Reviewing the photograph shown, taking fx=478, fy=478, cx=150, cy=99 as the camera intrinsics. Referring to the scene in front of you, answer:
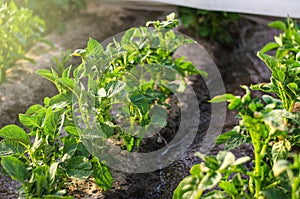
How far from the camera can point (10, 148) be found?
159cm

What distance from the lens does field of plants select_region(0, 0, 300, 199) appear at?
4.60 feet

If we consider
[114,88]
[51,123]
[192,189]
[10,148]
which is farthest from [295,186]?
[10,148]

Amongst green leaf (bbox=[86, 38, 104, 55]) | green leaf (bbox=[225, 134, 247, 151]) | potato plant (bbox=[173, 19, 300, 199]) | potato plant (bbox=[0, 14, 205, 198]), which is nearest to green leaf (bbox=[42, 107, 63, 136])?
potato plant (bbox=[0, 14, 205, 198])

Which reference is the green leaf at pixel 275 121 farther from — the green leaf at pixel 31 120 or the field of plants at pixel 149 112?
the green leaf at pixel 31 120

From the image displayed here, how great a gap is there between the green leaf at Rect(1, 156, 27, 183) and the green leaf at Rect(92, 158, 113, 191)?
289 millimetres

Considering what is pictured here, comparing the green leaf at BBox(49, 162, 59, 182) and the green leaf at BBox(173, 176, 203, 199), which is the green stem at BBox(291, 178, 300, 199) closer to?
the green leaf at BBox(173, 176, 203, 199)

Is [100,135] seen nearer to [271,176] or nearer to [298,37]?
[271,176]

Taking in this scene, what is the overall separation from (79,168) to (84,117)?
237 mm

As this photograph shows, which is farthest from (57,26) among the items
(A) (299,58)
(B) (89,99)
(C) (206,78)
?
(A) (299,58)

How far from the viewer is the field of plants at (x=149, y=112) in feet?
4.60

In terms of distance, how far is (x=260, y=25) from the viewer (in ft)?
10.1

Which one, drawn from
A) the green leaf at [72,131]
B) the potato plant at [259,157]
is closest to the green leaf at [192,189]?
the potato plant at [259,157]

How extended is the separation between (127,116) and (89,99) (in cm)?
31

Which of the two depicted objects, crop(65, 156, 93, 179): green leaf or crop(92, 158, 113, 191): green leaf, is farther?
crop(92, 158, 113, 191): green leaf
